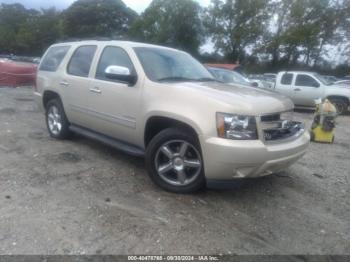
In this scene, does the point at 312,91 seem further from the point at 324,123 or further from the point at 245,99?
the point at 245,99

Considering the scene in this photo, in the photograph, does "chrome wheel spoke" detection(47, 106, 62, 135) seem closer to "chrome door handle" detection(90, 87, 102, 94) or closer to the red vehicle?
"chrome door handle" detection(90, 87, 102, 94)

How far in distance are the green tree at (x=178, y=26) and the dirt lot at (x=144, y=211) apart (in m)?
44.2

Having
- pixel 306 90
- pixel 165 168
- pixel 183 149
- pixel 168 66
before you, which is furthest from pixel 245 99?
pixel 306 90

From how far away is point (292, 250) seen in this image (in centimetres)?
324

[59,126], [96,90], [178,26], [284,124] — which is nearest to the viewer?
[284,124]

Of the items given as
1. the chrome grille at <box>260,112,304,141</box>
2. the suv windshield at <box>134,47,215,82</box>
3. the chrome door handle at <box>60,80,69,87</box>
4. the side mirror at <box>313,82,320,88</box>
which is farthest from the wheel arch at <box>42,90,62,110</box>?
the side mirror at <box>313,82,320,88</box>

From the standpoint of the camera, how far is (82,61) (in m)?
5.65

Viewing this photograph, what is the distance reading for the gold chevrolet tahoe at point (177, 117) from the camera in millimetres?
3680

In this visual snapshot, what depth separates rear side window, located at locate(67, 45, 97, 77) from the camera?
5.46m

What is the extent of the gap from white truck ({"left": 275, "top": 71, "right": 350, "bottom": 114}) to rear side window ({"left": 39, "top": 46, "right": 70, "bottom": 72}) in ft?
35.1

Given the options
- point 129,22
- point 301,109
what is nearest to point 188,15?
point 129,22

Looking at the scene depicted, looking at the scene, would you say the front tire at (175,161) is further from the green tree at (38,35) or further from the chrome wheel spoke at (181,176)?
the green tree at (38,35)

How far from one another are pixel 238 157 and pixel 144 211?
3.78 feet

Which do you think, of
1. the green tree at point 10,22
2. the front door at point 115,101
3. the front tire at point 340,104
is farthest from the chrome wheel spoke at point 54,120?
the green tree at point 10,22
